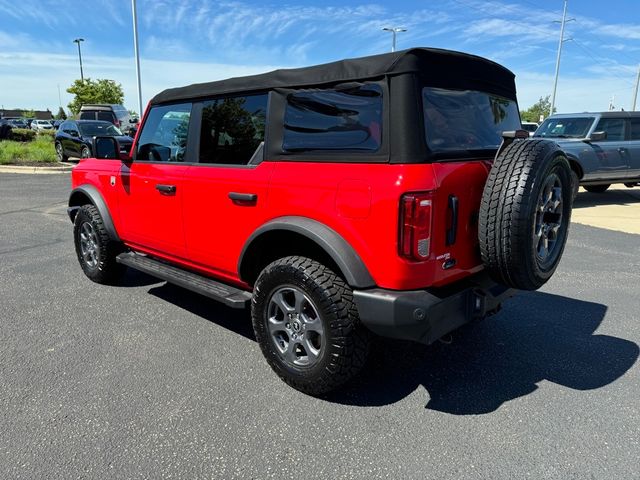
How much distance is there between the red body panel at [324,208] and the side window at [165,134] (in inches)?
5.4

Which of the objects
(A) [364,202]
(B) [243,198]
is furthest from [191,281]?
(A) [364,202]

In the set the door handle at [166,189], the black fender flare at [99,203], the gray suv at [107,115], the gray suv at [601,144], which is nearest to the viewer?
the door handle at [166,189]

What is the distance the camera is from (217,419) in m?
2.66

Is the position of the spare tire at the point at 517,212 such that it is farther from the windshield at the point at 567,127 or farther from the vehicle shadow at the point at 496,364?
the windshield at the point at 567,127

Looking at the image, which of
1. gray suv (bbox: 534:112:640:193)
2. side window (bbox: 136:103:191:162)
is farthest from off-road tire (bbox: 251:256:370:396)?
gray suv (bbox: 534:112:640:193)

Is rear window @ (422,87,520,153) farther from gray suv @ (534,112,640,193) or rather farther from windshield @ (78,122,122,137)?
windshield @ (78,122,122,137)

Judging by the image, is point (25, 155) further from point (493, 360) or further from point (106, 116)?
point (493, 360)

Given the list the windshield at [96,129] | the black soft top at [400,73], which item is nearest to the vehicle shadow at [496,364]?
the black soft top at [400,73]

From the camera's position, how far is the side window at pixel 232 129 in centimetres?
322

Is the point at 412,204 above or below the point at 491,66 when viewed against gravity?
below

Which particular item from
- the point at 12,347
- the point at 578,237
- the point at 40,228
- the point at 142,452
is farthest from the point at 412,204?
the point at 40,228

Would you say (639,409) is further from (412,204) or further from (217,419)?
(217,419)

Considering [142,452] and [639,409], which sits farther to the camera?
[639,409]

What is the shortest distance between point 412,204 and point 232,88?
175 centimetres
